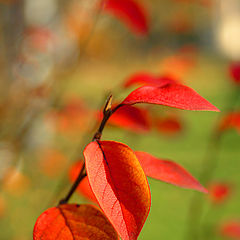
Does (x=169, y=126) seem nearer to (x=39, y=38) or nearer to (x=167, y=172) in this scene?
(x=167, y=172)

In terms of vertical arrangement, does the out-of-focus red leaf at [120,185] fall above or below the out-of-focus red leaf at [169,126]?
above

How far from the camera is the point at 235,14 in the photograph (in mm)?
12102

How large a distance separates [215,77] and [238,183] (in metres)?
5.84

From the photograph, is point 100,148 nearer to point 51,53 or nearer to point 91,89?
point 51,53

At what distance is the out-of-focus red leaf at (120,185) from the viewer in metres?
0.33

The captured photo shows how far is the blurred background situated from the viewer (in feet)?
4.24

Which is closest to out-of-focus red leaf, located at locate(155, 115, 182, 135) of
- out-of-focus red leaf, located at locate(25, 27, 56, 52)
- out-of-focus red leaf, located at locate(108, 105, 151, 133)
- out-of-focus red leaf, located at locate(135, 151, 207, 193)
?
out-of-focus red leaf, located at locate(108, 105, 151, 133)

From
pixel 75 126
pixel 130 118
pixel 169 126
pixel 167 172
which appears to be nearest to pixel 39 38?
pixel 75 126

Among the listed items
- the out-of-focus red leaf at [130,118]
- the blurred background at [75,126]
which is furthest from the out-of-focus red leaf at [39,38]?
the out-of-focus red leaf at [130,118]

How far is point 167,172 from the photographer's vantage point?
437mm

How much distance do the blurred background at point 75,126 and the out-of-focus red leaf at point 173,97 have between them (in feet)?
0.20

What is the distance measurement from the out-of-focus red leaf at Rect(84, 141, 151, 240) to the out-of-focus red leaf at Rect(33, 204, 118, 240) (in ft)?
0.12

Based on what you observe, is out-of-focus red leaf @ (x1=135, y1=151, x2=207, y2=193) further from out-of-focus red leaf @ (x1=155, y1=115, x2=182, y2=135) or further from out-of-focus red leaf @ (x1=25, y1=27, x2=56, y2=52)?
out-of-focus red leaf @ (x1=25, y1=27, x2=56, y2=52)

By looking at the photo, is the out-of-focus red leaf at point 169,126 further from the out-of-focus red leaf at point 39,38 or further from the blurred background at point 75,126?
the out-of-focus red leaf at point 39,38
